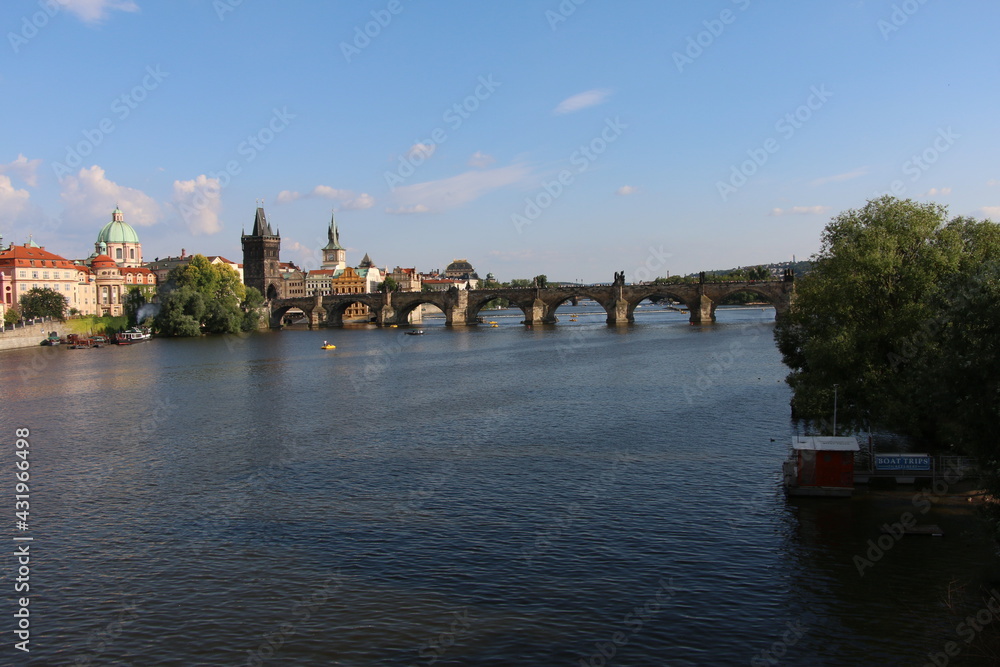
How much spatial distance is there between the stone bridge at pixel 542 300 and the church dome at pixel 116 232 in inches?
2147

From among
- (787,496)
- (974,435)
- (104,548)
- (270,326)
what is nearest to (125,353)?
(270,326)

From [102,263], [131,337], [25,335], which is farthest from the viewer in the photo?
[102,263]

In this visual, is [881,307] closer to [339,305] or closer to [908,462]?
[908,462]

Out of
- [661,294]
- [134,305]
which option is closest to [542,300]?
[661,294]

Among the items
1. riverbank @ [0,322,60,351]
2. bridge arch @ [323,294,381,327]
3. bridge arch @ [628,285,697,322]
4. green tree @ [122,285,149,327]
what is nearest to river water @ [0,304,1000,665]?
riverbank @ [0,322,60,351]

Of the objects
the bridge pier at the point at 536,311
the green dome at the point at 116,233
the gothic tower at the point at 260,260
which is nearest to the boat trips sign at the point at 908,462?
the bridge pier at the point at 536,311

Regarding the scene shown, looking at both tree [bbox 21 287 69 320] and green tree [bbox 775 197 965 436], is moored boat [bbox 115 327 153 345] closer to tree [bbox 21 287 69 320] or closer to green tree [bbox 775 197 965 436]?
tree [bbox 21 287 69 320]

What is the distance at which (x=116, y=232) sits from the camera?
188000 millimetres

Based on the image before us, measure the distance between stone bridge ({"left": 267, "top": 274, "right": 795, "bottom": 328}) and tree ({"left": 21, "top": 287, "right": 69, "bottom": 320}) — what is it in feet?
150

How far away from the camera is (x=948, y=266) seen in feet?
97.4

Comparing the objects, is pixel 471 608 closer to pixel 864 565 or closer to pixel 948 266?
pixel 864 565

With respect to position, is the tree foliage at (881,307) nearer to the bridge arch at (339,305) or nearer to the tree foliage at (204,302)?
the tree foliage at (204,302)

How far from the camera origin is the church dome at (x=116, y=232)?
615ft

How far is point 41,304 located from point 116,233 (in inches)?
3146
